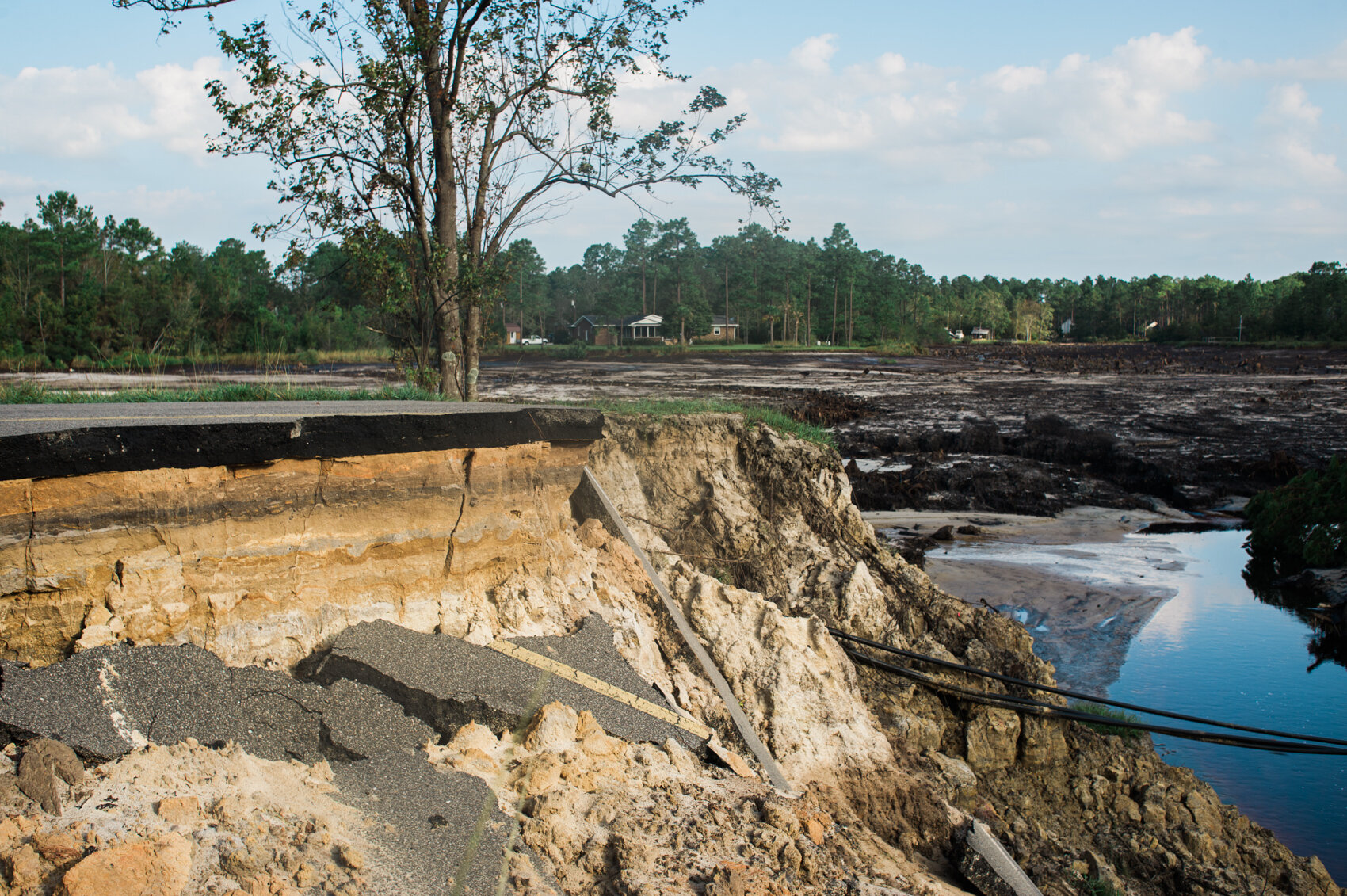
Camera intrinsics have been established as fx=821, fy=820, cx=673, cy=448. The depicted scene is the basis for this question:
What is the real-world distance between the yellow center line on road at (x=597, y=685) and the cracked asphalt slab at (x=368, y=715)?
6cm

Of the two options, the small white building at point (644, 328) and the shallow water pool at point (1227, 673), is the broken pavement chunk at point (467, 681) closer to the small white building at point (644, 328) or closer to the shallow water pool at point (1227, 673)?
the shallow water pool at point (1227, 673)

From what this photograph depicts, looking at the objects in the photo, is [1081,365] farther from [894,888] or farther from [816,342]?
[894,888]

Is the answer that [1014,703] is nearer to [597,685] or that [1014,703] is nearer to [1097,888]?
[1097,888]

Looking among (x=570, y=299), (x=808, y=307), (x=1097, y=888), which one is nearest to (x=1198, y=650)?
(x=1097, y=888)

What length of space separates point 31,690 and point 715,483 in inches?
235

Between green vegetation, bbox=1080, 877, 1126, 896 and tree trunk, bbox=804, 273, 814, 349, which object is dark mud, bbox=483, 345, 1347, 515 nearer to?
green vegetation, bbox=1080, 877, 1126, 896

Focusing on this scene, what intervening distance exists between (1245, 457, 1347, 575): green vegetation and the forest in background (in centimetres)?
1004

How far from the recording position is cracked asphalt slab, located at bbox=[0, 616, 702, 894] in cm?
329

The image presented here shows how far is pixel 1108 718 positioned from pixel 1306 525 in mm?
8923

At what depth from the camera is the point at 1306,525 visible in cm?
1369

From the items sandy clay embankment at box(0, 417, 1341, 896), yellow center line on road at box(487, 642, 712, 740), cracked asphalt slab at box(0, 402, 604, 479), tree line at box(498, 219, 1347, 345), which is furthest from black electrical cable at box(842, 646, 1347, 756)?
tree line at box(498, 219, 1347, 345)

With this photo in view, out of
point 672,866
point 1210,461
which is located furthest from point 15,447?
point 1210,461

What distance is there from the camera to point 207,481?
13.8 ft

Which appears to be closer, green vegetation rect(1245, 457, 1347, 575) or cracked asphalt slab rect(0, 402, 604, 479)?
cracked asphalt slab rect(0, 402, 604, 479)
